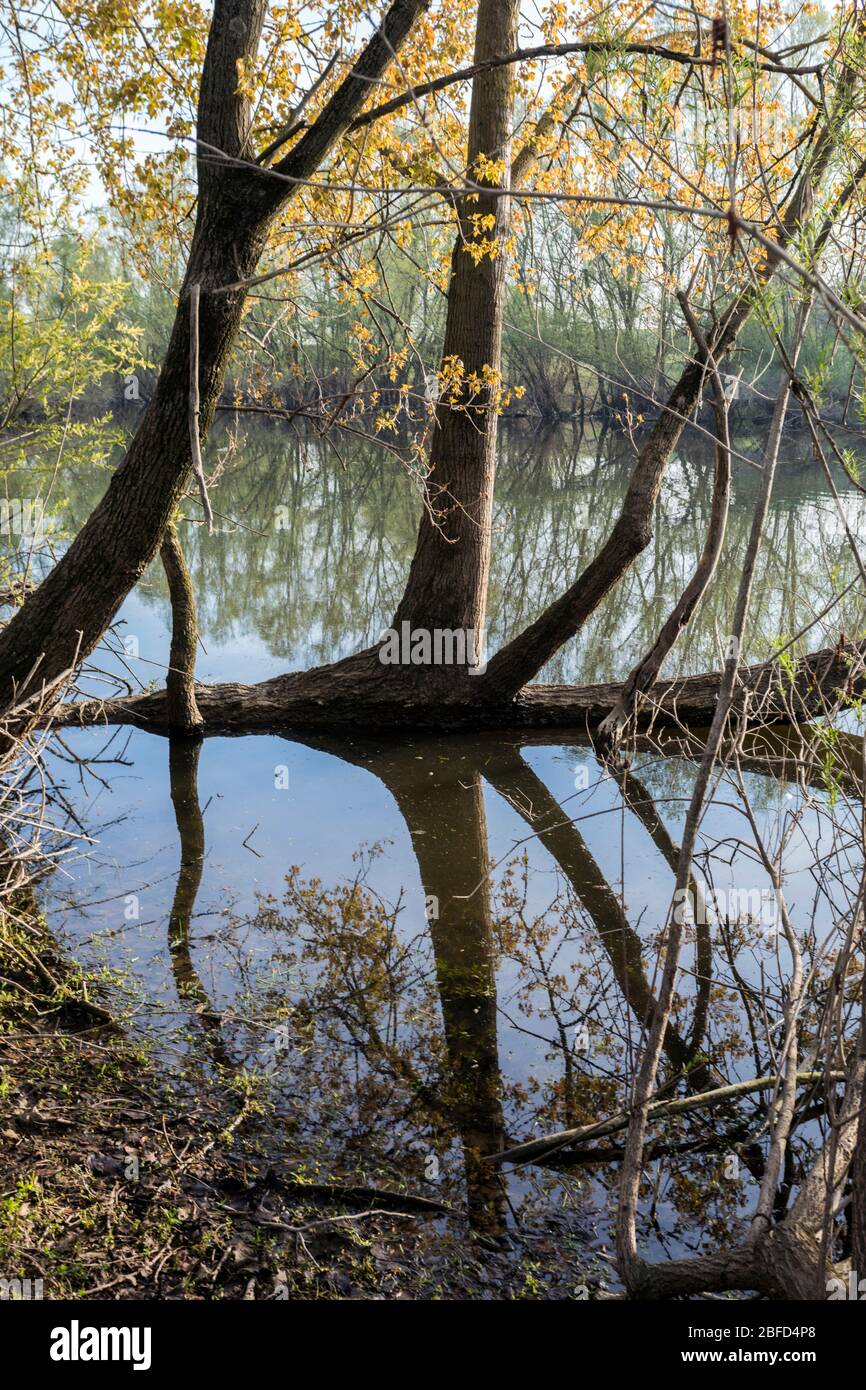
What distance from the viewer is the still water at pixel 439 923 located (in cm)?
385

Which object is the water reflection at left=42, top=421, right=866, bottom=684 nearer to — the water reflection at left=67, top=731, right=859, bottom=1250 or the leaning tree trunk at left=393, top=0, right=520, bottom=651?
the leaning tree trunk at left=393, top=0, right=520, bottom=651

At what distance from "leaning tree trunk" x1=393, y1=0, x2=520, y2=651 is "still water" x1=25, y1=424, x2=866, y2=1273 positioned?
124 cm

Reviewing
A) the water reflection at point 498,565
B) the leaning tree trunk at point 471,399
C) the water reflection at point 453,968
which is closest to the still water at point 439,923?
the water reflection at point 453,968

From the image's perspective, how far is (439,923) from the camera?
5734mm

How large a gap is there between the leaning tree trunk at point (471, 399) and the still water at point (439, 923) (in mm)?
1237

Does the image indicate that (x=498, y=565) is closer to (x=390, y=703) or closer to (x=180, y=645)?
(x=390, y=703)

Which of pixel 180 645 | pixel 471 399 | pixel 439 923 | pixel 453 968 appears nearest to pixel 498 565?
pixel 471 399

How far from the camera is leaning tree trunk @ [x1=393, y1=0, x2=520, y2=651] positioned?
7836mm

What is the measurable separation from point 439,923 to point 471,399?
420 cm

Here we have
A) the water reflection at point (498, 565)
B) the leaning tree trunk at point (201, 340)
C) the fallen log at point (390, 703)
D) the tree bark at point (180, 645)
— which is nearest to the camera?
the leaning tree trunk at point (201, 340)

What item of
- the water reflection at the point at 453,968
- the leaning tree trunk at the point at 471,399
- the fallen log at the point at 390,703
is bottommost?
the water reflection at the point at 453,968

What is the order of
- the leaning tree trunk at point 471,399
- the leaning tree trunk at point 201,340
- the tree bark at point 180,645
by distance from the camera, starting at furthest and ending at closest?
the leaning tree trunk at point 471,399 → the tree bark at point 180,645 → the leaning tree trunk at point 201,340

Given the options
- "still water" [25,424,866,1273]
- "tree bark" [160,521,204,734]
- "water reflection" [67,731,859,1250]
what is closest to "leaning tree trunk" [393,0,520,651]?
"still water" [25,424,866,1273]

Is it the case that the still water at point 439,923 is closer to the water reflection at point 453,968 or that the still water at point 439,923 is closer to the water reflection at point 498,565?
the water reflection at point 453,968
